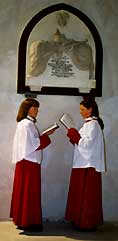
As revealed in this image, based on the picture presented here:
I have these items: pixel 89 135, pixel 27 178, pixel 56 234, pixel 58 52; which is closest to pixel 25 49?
pixel 58 52

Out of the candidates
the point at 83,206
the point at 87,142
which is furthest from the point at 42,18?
the point at 83,206

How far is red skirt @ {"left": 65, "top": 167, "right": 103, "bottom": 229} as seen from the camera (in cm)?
449

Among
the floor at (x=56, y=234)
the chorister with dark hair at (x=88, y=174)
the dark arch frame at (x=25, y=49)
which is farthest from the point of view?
the dark arch frame at (x=25, y=49)

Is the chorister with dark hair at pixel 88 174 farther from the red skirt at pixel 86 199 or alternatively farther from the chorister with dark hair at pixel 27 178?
the chorister with dark hair at pixel 27 178

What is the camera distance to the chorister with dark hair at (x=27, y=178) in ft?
14.5

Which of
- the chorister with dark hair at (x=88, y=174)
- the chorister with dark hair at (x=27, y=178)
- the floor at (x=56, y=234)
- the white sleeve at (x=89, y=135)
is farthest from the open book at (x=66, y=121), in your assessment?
the floor at (x=56, y=234)

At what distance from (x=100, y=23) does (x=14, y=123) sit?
4.95 feet

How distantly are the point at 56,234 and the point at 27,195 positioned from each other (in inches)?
18.8

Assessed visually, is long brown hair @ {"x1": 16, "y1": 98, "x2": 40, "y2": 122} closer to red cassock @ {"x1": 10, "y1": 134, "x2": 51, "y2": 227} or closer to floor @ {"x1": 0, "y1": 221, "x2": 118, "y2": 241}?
red cassock @ {"x1": 10, "y1": 134, "x2": 51, "y2": 227}

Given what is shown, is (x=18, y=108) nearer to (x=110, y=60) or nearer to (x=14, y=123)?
(x=14, y=123)

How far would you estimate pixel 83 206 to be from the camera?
177 inches

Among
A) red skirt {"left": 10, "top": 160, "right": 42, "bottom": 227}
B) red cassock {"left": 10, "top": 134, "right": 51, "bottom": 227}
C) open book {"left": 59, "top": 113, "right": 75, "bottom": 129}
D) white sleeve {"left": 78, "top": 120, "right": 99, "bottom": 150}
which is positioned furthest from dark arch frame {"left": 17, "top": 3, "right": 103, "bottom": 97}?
red skirt {"left": 10, "top": 160, "right": 42, "bottom": 227}

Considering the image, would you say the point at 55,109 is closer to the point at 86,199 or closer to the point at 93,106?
the point at 93,106

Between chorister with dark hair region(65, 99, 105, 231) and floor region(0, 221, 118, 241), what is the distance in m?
0.11
